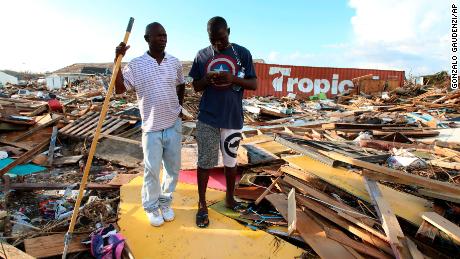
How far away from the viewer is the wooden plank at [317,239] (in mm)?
2746

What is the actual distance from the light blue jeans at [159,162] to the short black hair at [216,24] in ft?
3.12

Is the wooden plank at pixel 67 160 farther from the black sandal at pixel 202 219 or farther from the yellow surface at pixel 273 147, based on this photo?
the black sandal at pixel 202 219

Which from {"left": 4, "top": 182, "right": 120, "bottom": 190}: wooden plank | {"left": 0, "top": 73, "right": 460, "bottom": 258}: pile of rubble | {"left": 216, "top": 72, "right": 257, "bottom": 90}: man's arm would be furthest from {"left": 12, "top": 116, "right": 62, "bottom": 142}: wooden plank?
{"left": 216, "top": 72, "right": 257, "bottom": 90}: man's arm

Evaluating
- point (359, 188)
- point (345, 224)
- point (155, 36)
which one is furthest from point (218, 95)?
point (359, 188)

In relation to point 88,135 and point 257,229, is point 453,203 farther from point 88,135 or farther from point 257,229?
point 88,135

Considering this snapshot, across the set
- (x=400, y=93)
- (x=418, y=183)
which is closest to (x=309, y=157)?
(x=418, y=183)

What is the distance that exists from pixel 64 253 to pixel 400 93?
56.7 ft

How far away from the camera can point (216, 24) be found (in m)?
3.15

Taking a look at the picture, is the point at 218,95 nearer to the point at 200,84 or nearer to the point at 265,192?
the point at 200,84

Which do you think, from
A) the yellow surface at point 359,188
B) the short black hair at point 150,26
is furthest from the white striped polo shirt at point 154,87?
the yellow surface at point 359,188

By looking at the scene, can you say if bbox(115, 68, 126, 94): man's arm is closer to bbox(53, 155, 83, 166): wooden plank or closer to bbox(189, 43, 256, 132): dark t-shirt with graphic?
bbox(189, 43, 256, 132): dark t-shirt with graphic

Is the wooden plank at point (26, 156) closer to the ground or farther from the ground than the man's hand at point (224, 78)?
closer to the ground

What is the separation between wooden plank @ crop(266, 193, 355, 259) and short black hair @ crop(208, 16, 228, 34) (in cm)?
188

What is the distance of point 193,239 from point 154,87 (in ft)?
4.84
